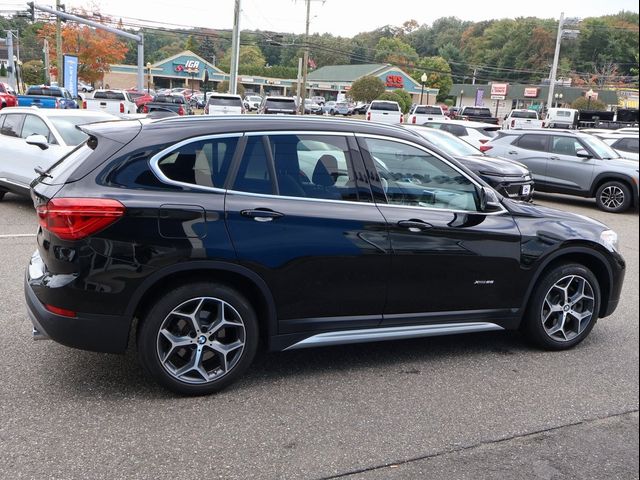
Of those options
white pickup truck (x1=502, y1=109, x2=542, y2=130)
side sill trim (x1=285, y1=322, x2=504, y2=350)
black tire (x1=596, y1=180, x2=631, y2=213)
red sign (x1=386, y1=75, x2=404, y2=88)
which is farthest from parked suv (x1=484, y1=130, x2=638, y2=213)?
red sign (x1=386, y1=75, x2=404, y2=88)

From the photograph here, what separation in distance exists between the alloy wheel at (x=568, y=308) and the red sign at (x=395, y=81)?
8494 centimetres

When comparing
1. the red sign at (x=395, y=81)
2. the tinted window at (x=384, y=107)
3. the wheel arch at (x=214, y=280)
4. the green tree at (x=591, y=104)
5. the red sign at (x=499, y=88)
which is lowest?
the wheel arch at (x=214, y=280)

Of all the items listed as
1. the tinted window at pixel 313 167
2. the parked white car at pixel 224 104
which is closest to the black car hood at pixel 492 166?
the tinted window at pixel 313 167

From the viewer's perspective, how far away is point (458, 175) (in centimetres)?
439

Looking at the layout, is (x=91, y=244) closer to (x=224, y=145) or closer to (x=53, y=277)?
(x=53, y=277)

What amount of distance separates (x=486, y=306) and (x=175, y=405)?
2.30m

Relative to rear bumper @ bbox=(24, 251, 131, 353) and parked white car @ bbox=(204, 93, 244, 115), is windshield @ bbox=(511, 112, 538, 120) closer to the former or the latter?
parked white car @ bbox=(204, 93, 244, 115)

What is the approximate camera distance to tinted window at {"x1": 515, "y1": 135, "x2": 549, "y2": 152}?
14.3 m

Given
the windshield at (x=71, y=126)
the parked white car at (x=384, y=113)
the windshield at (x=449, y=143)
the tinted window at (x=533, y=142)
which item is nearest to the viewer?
the windshield at (x=71, y=126)

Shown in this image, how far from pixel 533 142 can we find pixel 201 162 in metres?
12.4

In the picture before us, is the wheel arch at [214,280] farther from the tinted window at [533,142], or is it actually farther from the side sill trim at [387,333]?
the tinted window at [533,142]

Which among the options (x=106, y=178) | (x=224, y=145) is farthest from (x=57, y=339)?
(x=224, y=145)

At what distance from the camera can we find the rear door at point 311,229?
3.73 meters

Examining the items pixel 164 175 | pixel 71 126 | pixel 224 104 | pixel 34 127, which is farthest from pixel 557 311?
pixel 224 104
